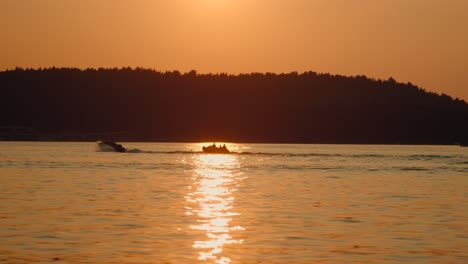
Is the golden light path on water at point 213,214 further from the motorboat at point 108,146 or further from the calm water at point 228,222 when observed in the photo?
the motorboat at point 108,146

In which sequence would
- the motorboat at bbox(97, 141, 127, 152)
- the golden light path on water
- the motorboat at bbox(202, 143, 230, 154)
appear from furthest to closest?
the motorboat at bbox(202, 143, 230, 154) < the motorboat at bbox(97, 141, 127, 152) < the golden light path on water

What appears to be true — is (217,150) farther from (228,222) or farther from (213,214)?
(228,222)

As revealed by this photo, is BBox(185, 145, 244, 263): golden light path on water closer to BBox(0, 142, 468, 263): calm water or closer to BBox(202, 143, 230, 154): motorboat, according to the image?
BBox(0, 142, 468, 263): calm water

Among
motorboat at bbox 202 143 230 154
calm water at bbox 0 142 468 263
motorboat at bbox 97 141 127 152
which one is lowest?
calm water at bbox 0 142 468 263

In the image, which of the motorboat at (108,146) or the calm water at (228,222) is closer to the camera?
the calm water at (228,222)

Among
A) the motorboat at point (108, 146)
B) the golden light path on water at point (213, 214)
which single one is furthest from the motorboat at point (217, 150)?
the golden light path on water at point (213, 214)

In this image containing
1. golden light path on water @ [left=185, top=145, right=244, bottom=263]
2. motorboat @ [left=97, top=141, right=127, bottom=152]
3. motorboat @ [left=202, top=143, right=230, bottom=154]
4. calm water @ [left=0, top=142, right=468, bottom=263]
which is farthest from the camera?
motorboat @ [left=202, top=143, right=230, bottom=154]

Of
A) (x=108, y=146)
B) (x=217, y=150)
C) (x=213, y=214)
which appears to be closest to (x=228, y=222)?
(x=213, y=214)

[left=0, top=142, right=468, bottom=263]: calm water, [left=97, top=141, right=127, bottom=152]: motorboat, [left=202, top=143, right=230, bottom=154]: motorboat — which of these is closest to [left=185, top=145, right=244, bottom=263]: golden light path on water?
[left=0, top=142, right=468, bottom=263]: calm water

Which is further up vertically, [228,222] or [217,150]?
[217,150]

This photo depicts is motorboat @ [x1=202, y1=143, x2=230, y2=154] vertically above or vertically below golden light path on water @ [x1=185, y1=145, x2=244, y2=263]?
above

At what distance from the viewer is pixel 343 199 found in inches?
2309

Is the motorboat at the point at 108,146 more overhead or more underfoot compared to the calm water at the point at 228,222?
more overhead

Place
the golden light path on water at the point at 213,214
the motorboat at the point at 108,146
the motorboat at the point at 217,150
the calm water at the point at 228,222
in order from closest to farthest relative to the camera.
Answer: the calm water at the point at 228,222
the golden light path on water at the point at 213,214
the motorboat at the point at 108,146
the motorboat at the point at 217,150
